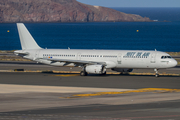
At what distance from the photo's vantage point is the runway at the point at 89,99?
23000 mm

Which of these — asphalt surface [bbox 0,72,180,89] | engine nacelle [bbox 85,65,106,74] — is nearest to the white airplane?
engine nacelle [bbox 85,65,106,74]

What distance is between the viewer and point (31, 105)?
26.9 metres

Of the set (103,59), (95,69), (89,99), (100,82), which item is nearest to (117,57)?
(103,59)

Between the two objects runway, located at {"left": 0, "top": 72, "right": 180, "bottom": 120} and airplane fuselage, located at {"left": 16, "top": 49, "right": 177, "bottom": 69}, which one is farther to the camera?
airplane fuselage, located at {"left": 16, "top": 49, "right": 177, "bottom": 69}

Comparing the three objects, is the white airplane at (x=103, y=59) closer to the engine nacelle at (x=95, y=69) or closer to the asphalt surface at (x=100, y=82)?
the engine nacelle at (x=95, y=69)

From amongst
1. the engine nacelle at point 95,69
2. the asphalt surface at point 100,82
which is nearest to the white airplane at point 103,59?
the engine nacelle at point 95,69

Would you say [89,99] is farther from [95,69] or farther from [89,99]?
[95,69]

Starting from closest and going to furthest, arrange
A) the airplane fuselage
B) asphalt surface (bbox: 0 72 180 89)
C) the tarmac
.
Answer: the tarmac < asphalt surface (bbox: 0 72 180 89) < the airplane fuselage

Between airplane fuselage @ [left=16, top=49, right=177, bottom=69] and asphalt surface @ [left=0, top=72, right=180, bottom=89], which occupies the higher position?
airplane fuselage @ [left=16, top=49, right=177, bottom=69]

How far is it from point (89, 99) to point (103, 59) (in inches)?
856

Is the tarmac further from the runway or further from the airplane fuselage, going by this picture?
the airplane fuselage

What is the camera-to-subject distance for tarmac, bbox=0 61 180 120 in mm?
22984

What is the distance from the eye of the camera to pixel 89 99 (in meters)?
30.2

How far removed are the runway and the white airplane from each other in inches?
139
